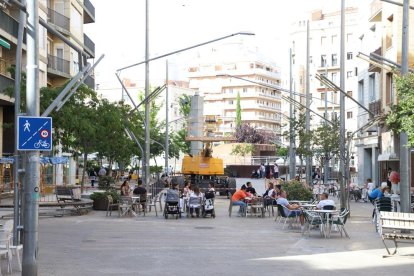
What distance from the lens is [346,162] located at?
84.8ft

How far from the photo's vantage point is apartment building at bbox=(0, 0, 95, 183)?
116 ft

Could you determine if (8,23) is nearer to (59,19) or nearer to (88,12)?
(59,19)

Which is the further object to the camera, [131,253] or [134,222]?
[134,222]

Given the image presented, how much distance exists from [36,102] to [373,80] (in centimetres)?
3835

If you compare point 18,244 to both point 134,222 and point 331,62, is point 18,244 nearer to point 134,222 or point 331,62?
point 134,222

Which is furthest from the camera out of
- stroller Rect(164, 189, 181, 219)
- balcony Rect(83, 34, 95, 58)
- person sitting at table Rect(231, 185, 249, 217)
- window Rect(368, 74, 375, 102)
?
balcony Rect(83, 34, 95, 58)

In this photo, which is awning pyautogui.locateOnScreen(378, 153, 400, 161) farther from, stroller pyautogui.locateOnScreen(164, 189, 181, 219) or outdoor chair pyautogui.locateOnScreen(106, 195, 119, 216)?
outdoor chair pyautogui.locateOnScreen(106, 195, 119, 216)

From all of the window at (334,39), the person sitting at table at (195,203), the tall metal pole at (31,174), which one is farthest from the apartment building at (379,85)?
the window at (334,39)

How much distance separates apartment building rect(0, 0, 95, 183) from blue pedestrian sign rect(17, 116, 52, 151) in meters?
23.3

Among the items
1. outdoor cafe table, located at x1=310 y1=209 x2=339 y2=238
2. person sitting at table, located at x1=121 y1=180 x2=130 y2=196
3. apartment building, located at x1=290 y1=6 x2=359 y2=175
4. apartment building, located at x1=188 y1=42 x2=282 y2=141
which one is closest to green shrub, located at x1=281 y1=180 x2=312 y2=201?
person sitting at table, located at x1=121 y1=180 x2=130 y2=196

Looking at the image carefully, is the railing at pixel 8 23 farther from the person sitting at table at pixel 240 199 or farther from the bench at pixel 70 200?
the person sitting at table at pixel 240 199

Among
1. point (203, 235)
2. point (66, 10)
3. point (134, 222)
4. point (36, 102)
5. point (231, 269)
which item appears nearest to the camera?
point (36, 102)

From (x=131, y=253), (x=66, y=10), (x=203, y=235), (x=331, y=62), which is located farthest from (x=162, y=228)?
(x=331, y=62)

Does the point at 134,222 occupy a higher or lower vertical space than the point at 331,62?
lower
